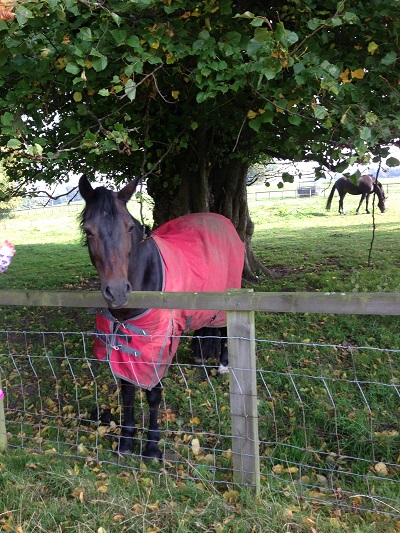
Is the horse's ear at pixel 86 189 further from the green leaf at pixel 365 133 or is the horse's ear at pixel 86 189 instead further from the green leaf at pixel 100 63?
the green leaf at pixel 365 133

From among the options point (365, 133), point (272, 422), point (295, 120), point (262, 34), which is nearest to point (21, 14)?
point (262, 34)

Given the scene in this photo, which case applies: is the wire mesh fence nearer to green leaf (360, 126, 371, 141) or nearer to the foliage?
green leaf (360, 126, 371, 141)

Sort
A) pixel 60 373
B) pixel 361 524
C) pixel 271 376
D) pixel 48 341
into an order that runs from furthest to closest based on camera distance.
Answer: pixel 48 341 < pixel 60 373 < pixel 271 376 < pixel 361 524

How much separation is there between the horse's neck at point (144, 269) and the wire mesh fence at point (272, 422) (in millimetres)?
690

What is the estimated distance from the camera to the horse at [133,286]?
10.8 feet

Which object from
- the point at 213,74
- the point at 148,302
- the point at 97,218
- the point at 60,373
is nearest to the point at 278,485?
the point at 148,302

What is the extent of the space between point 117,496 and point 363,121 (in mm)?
3042

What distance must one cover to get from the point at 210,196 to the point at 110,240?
478 cm

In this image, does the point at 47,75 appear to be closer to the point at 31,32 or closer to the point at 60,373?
the point at 31,32

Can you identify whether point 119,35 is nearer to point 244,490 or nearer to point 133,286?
point 133,286

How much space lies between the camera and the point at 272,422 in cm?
405

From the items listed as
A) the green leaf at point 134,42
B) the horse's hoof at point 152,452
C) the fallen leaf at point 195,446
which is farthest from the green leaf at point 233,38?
the horse's hoof at point 152,452

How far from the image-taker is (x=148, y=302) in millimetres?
3137

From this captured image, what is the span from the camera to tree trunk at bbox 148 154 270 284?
7.25 metres
